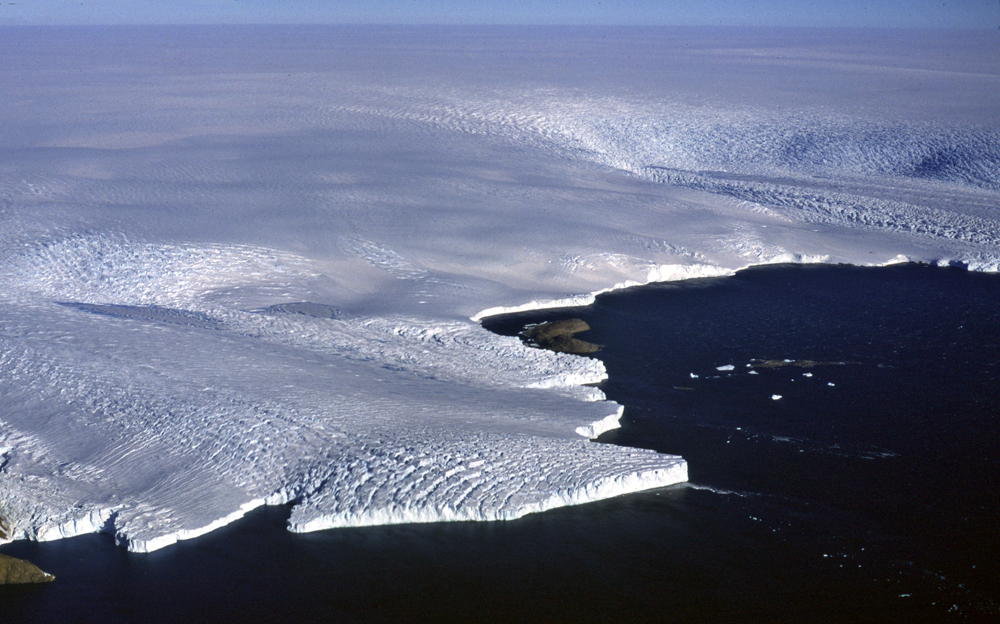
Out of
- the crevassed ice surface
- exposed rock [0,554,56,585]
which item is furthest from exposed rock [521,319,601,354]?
exposed rock [0,554,56,585]

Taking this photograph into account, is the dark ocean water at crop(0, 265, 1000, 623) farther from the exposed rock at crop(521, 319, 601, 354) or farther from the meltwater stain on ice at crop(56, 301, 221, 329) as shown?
the meltwater stain on ice at crop(56, 301, 221, 329)

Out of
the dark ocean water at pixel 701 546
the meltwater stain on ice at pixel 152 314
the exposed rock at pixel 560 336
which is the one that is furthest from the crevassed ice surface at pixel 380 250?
the exposed rock at pixel 560 336

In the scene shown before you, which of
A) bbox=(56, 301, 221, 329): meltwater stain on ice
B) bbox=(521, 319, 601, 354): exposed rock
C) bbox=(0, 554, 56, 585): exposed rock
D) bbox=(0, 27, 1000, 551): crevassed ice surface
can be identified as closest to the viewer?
bbox=(0, 554, 56, 585): exposed rock

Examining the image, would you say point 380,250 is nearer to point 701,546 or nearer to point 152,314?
point 152,314

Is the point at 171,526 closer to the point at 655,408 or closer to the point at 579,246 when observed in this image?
the point at 655,408

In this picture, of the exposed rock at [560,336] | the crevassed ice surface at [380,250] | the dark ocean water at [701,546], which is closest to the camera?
the dark ocean water at [701,546]

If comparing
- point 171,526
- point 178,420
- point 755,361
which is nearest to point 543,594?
point 171,526

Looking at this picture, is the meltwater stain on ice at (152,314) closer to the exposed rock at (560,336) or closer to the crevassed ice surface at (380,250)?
the crevassed ice surface at (380,250)
